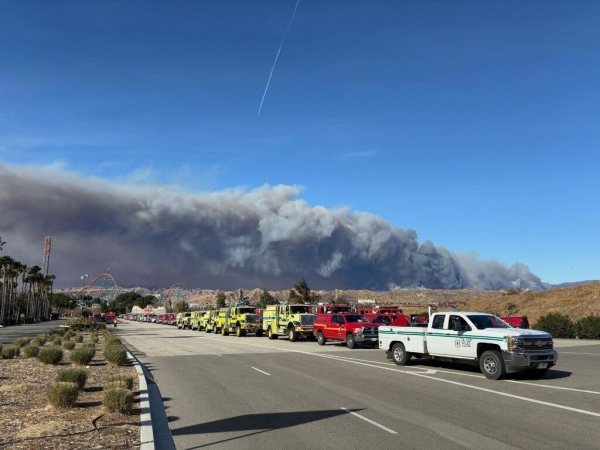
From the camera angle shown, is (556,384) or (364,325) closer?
(556,384)

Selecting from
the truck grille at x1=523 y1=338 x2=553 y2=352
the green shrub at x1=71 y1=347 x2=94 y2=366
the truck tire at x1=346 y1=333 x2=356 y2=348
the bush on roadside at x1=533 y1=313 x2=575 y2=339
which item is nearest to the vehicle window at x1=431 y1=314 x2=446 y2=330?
the truck grille at x1=523 y1=338 x2=553 y2=352

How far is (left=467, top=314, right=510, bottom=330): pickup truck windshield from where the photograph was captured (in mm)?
16956

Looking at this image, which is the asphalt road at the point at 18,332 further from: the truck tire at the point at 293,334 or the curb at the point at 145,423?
the curb at the point at 145,423

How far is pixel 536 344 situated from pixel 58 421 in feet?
41.2

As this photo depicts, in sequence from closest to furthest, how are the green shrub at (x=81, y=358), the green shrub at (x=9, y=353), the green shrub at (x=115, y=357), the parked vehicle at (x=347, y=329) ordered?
the green shrub at (x=81, y=358)
the green shrub at (x=115, y=357)
the green shrub at (x=9, y=353)
the parked vehicle at (x=347, y=329)

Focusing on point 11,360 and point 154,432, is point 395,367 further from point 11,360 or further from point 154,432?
point 11,360

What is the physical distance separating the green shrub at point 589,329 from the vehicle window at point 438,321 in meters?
27.2

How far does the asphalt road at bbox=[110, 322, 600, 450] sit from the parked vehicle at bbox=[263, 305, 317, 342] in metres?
16.4

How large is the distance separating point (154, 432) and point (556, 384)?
36.4ft

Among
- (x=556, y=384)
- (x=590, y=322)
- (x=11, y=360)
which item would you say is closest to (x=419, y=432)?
(x=556, y=384)

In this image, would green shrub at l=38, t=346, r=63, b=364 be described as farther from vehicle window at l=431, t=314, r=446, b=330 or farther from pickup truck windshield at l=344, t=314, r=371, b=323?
pickup truck windshield at l=344, t=314, r=371, b=323

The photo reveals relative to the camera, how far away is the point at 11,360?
22406 mm

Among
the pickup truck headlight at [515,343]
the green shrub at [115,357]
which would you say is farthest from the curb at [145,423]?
the pickup truck headlight at [515,343]

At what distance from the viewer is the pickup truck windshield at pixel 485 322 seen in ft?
55.6
